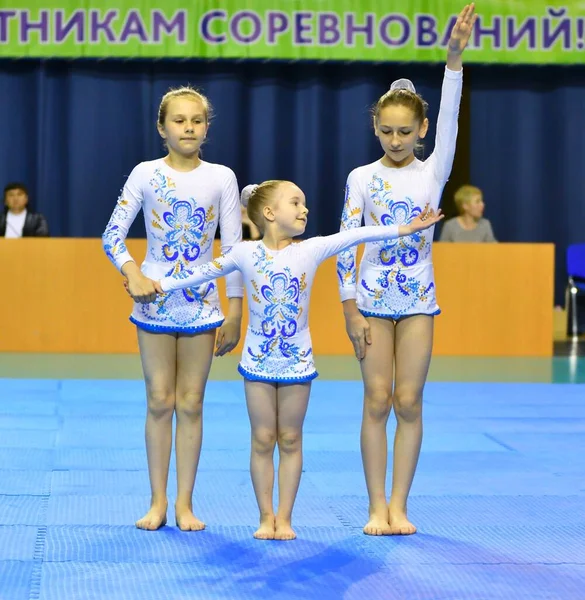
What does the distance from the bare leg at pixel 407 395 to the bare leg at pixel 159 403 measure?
0.82 m

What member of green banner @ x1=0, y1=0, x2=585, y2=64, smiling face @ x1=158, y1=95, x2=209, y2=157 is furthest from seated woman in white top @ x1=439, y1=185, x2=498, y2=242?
smiling face @ x1=158, y1=95, x2=209, y2=157

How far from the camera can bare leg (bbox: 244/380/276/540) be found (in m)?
3.92

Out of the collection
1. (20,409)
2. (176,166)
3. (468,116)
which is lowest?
(20,409)

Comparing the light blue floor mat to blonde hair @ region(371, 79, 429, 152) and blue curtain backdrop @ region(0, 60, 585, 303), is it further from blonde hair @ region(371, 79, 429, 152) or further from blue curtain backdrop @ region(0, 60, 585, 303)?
blue curtain backdrop @ region(0, 60, 585, 303)

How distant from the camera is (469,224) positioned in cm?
1067

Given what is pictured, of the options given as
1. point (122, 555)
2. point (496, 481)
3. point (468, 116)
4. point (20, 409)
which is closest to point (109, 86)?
point (468, 116)

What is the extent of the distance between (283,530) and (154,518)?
1.57ft

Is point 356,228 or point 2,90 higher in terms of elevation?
point 2,90

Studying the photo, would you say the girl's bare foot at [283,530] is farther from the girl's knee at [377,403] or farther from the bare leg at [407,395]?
the girl's knee at [377,403]

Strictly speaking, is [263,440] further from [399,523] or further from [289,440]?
[399,523]

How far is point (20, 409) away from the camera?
6824 mm

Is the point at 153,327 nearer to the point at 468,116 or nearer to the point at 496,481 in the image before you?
the point at 496,481

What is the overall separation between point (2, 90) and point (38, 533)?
30.1 feet

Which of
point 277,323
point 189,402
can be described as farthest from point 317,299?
point 277,323
